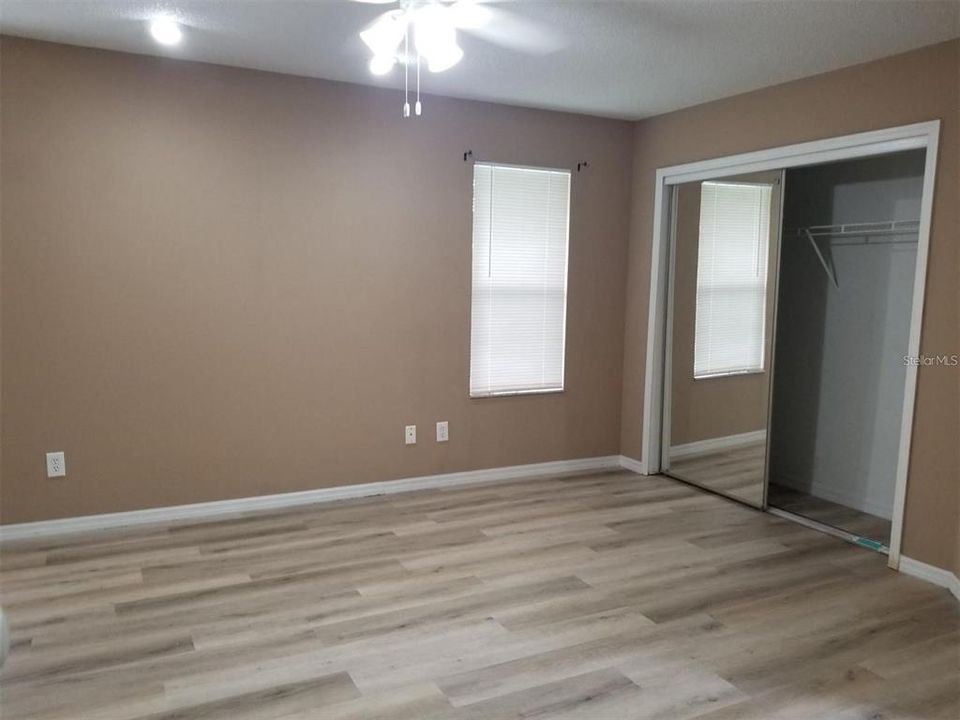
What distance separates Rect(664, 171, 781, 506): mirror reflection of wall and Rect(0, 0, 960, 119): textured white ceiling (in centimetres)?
74

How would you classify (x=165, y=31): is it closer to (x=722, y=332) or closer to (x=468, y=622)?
(x=468, y=622)

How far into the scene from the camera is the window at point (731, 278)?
4.38m

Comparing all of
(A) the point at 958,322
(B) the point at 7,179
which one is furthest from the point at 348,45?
(A) the point at 958,322

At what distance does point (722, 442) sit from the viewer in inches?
187

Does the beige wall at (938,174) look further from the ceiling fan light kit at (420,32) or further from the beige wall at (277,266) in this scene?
the ceiling fan light kit at (420,32)

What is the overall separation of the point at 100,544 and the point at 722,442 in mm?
3623

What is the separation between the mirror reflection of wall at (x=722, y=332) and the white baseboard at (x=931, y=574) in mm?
992

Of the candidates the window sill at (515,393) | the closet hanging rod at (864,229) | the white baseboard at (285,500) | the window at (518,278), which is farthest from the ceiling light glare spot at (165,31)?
the closet hanging rod at (864,229)

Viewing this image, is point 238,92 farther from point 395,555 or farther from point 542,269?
point 395,555

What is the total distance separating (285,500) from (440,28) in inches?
107

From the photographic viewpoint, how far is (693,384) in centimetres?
489

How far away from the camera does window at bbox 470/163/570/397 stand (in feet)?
15.4

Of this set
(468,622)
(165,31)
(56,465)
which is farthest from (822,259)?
(56,465)

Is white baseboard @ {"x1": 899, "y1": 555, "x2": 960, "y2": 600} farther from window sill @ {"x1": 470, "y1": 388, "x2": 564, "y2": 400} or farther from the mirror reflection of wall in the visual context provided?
window sill @ {"x1": 470, "y1": 388, "x2": 564, "y2": 400}
